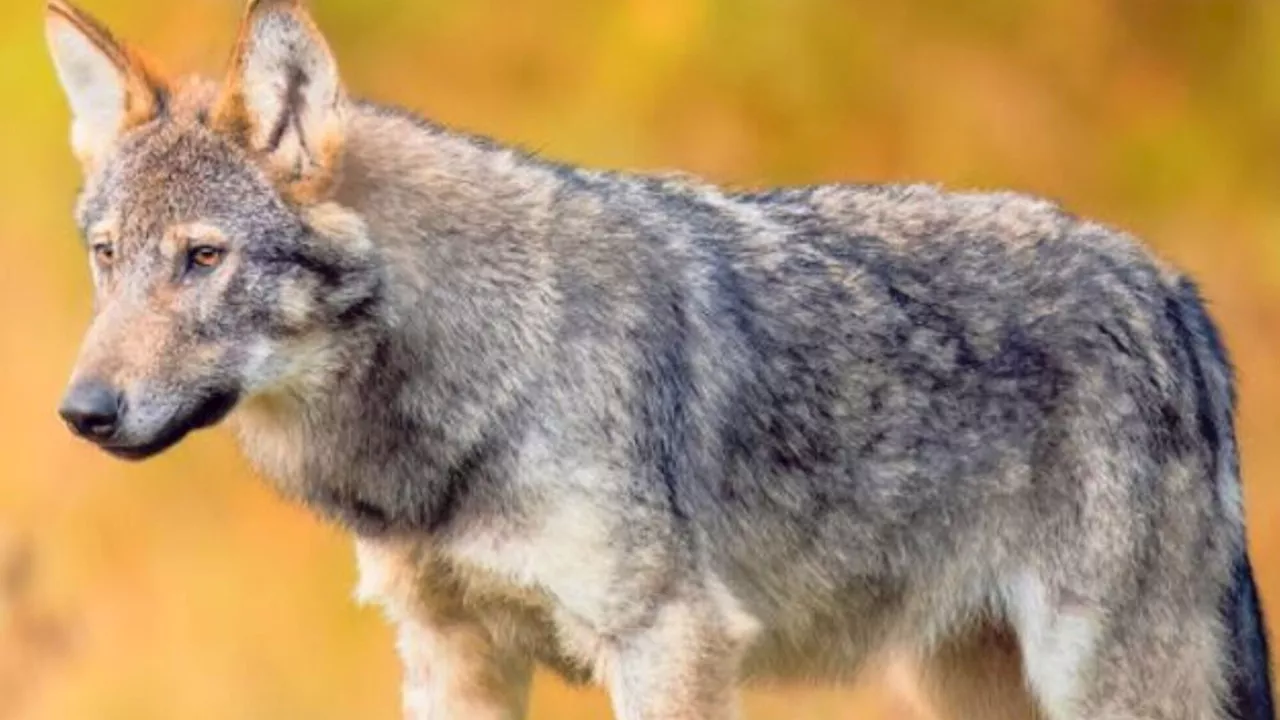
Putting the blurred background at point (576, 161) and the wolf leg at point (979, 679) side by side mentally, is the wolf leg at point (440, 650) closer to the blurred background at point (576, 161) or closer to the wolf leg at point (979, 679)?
the wolf leg at point (979, 679)

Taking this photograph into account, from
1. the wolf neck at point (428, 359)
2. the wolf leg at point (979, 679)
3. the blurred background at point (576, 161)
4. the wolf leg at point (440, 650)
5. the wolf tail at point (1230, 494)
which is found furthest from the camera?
the blurred background at point (576, 161)

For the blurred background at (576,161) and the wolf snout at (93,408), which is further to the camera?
the blurred background at (576,161)

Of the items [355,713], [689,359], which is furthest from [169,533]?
[689,359]

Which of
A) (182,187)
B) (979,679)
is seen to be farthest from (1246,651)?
(182,187)

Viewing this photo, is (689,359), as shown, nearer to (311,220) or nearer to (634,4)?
(311,220)

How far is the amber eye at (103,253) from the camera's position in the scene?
618 cm

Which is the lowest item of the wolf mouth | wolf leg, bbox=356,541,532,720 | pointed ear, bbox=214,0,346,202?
wolf leg, bbox=356,541,532,720

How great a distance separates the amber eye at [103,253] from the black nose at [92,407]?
340mm

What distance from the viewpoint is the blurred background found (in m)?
9.66

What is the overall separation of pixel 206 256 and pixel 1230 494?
8.82ft

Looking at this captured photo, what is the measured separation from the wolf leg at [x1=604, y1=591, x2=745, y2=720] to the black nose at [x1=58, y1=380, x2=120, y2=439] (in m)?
1.22

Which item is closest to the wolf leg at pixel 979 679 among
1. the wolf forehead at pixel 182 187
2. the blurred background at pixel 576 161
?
the blurred background at pixel 576 161

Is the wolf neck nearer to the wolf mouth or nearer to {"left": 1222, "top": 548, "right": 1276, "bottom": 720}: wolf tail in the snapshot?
the wolf mouth

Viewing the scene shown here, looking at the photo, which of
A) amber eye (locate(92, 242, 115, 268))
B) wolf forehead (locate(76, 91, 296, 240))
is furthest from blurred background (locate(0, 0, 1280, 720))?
amber eye (locate(92, 242, 115, 268))
